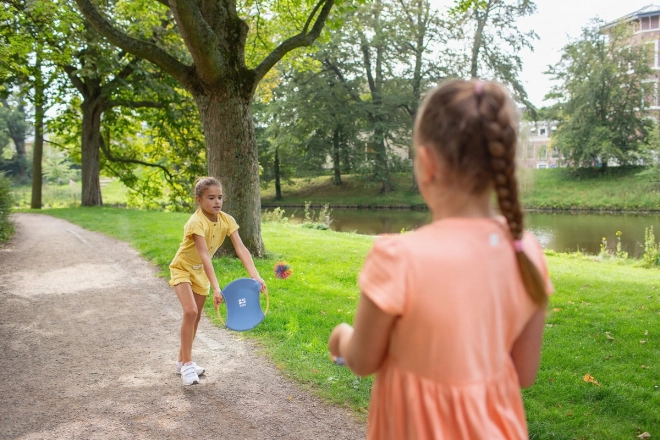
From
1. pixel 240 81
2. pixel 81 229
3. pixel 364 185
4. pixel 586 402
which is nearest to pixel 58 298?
pixel 240 81

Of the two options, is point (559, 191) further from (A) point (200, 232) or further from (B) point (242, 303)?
(A) point (200, 232)

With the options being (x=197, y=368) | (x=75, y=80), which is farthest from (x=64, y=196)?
(x=197, y=368)

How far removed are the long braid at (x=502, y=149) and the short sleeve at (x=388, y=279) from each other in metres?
0.31

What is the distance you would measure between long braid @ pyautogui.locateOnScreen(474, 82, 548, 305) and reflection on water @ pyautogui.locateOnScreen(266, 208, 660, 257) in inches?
619

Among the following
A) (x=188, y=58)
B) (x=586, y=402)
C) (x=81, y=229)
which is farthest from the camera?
(x=188, y=58)

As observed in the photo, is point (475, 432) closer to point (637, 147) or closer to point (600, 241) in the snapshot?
point (600, 241)

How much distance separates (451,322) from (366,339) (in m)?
0.24

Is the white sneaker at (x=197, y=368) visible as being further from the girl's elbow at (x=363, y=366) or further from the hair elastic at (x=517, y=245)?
the hair elastic at (x=517, y=245)

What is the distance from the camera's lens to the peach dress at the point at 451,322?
1.43m

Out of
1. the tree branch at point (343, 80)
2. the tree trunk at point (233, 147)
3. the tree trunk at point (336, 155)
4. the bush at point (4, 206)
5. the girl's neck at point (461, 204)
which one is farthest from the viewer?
the tree trunk at point (336, 155)

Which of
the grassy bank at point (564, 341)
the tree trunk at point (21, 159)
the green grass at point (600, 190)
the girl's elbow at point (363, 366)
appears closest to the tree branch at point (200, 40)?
the grassy bank at point (564, 341)

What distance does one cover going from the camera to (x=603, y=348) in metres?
5.64

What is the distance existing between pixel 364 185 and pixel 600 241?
80.1ft

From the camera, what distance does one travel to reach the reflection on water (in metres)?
19.6
